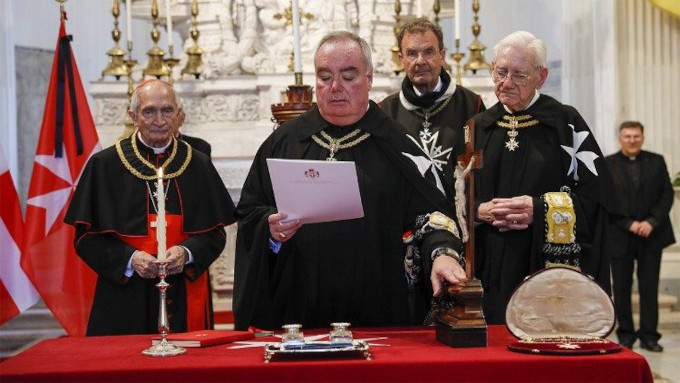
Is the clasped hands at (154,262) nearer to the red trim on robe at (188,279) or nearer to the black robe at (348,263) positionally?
the red trim on robe at (188,279)

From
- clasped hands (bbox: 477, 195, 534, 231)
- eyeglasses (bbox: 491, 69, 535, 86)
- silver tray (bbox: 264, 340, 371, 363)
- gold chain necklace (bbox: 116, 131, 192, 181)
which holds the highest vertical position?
eyeglasses (bbox: 491, 69, 535, 86)

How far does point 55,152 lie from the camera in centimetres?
781

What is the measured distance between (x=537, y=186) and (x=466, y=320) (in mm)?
1649

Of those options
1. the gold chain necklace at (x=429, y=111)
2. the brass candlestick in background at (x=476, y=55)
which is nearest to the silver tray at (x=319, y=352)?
the gold chain necklace at (x=429, y=111)

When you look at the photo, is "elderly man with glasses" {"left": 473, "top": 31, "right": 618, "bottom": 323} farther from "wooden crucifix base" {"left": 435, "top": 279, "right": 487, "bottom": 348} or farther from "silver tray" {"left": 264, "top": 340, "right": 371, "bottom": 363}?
"silver tray" {"left": 264, "top": 340, "right": 371, "bottom": 363}

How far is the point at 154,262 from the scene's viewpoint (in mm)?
5051

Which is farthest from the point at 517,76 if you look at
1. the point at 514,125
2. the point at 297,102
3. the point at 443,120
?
the point at 297,102

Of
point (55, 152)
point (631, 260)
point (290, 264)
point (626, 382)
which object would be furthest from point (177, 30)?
point (626, 382)

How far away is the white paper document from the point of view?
3801mm

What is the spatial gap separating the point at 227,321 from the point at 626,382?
5.79 m

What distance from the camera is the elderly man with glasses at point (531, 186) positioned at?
4961mm

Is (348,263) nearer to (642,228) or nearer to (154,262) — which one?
(154,262)

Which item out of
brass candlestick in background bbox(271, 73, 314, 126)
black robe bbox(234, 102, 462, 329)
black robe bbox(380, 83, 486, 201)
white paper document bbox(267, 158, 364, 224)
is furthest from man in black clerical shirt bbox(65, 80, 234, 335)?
white paper document bbox(267, 158, 364, 224)

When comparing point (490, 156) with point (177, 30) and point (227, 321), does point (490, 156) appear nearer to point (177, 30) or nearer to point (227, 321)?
point (227, 321)
